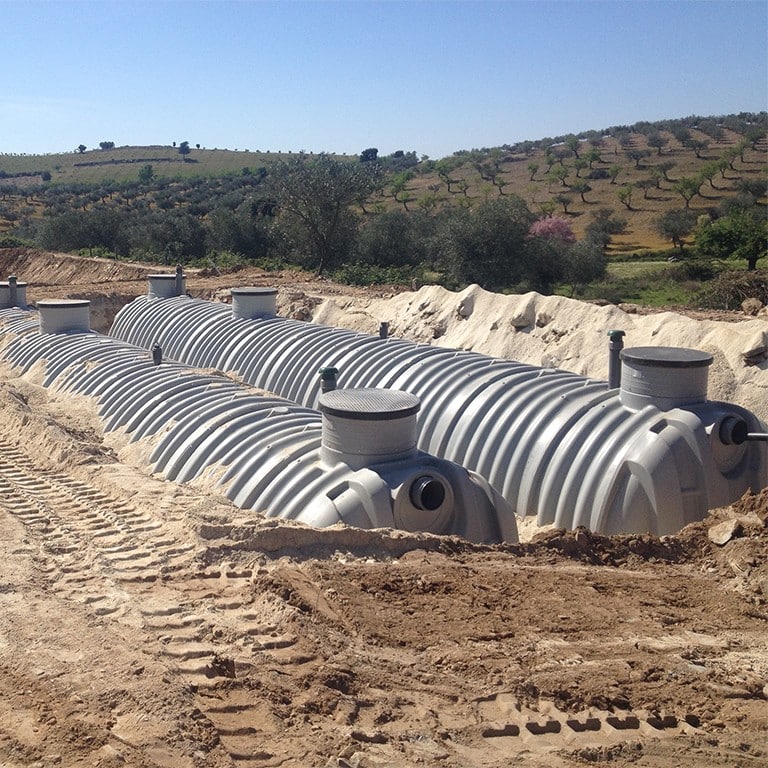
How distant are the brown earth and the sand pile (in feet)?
23.5

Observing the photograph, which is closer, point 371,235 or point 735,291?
point 735,291

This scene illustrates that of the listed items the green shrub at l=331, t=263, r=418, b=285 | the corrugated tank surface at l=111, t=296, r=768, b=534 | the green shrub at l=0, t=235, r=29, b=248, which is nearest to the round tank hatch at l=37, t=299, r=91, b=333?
the corrugated tank surface at l=111, t=296, r=768, b=534

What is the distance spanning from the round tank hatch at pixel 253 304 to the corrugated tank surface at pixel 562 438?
419cm

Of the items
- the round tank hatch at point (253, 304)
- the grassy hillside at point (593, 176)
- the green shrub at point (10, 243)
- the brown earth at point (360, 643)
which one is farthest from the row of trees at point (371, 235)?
the brown earth at point (360, 643)

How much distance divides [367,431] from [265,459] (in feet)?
Answer: 5.61

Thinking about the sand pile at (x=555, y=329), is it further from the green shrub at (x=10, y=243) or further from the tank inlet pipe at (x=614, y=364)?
the green shrub at (x=10, y=243)

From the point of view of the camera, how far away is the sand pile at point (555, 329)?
16.0 metres

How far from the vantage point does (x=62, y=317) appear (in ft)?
66.9

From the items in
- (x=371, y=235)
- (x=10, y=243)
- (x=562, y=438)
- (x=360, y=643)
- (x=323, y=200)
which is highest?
(x=323, y=200)

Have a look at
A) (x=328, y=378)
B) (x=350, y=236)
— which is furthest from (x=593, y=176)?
(x=328, y=378)

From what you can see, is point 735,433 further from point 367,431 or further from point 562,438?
point 367,431

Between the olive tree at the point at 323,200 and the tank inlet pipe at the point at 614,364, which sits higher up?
the olive tree at the point at 323,200

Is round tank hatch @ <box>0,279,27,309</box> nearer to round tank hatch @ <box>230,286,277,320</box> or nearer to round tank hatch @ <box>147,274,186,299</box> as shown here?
round tank hatch @ <box>147,274,186,299</box>

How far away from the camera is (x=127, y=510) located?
8953 mm
